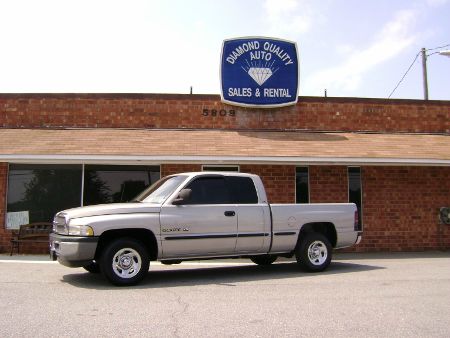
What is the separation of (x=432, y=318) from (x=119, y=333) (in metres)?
3.59

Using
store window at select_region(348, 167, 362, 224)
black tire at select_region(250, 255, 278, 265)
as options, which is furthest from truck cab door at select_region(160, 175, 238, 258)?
store window at select_region(348, 167, 362, 224)

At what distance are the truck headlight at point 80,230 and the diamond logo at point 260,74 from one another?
30.0 feet

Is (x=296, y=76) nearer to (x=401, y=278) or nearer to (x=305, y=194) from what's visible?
(x=305, y=194)

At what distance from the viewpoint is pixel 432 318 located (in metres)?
6.07

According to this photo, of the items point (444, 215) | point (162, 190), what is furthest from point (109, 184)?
point (444, 215)

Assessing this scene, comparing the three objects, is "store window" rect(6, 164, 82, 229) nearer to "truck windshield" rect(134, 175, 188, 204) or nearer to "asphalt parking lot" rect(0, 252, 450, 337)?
"asphalt parking lot" rect(0, 252, 450, 337)

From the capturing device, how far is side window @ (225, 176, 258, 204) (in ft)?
30.5

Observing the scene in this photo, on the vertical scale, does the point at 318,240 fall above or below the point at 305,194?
below

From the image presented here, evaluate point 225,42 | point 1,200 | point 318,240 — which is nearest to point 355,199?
point 318,240

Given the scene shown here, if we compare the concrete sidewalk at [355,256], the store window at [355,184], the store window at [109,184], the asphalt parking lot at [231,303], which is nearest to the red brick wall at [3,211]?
the concrete sidewalk at [355,256]

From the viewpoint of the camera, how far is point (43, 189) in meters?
13.3

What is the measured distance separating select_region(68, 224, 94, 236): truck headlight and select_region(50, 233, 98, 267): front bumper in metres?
0.06

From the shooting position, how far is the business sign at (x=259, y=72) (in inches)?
617

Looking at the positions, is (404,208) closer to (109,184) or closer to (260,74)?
(260,74)
